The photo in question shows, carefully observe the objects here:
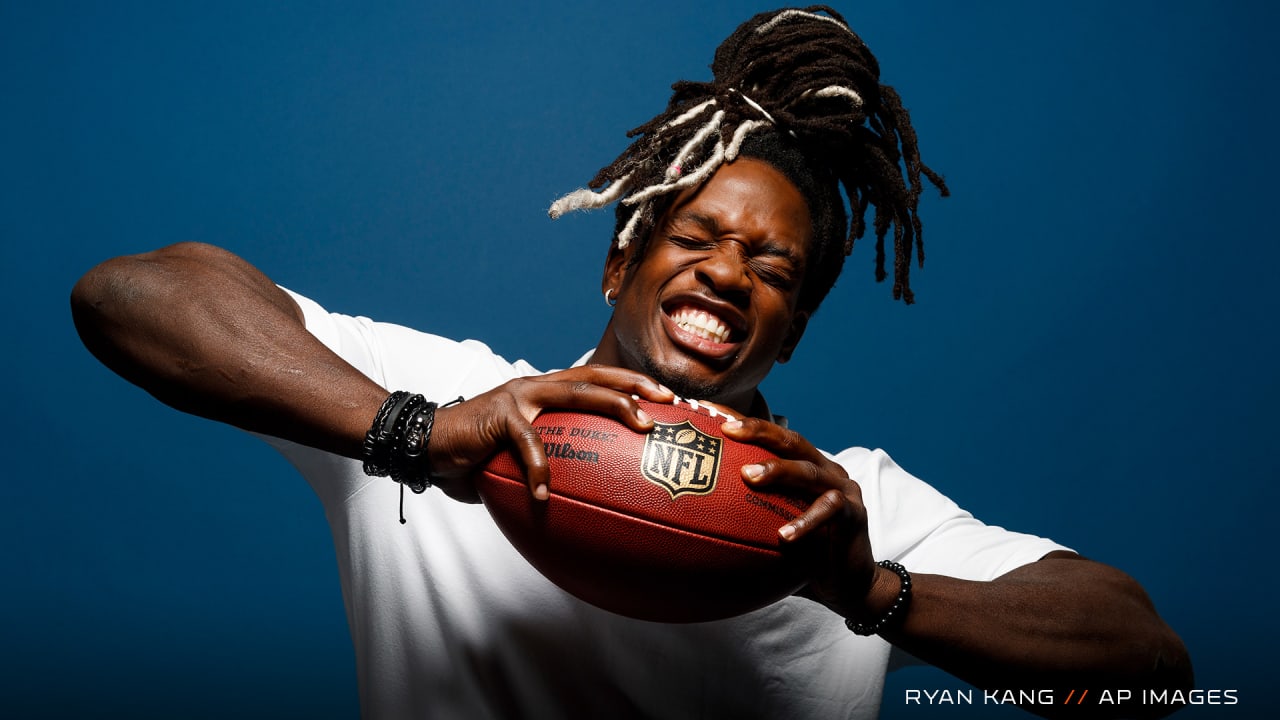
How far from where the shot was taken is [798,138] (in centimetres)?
186

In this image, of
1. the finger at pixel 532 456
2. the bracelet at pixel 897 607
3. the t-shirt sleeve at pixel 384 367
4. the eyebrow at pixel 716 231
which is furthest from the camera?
the eyebrow at pixel 716 231

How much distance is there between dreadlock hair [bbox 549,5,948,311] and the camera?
1.79 m

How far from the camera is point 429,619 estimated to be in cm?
165

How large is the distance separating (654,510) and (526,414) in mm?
183

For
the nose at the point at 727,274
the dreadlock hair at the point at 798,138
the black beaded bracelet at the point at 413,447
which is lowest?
the black beaded bracelet at the point at 413,447

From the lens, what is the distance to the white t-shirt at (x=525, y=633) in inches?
64.5

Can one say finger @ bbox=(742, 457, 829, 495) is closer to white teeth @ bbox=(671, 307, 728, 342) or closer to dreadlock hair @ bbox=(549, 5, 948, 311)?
white teeth @ bbox=(671, 307, 728, 342)

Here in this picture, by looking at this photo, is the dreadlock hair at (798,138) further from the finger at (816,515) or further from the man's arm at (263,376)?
the finger at (816,515)

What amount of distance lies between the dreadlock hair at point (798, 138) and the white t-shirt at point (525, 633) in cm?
51

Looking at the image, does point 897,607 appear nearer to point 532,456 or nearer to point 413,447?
point 532,456

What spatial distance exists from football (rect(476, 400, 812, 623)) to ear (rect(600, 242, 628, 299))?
0.76 metres

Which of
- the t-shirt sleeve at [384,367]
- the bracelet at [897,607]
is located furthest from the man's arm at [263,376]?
the bracelet at [897,607]

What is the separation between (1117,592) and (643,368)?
2.57ft

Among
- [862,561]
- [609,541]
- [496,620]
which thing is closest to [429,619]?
[496,620]
